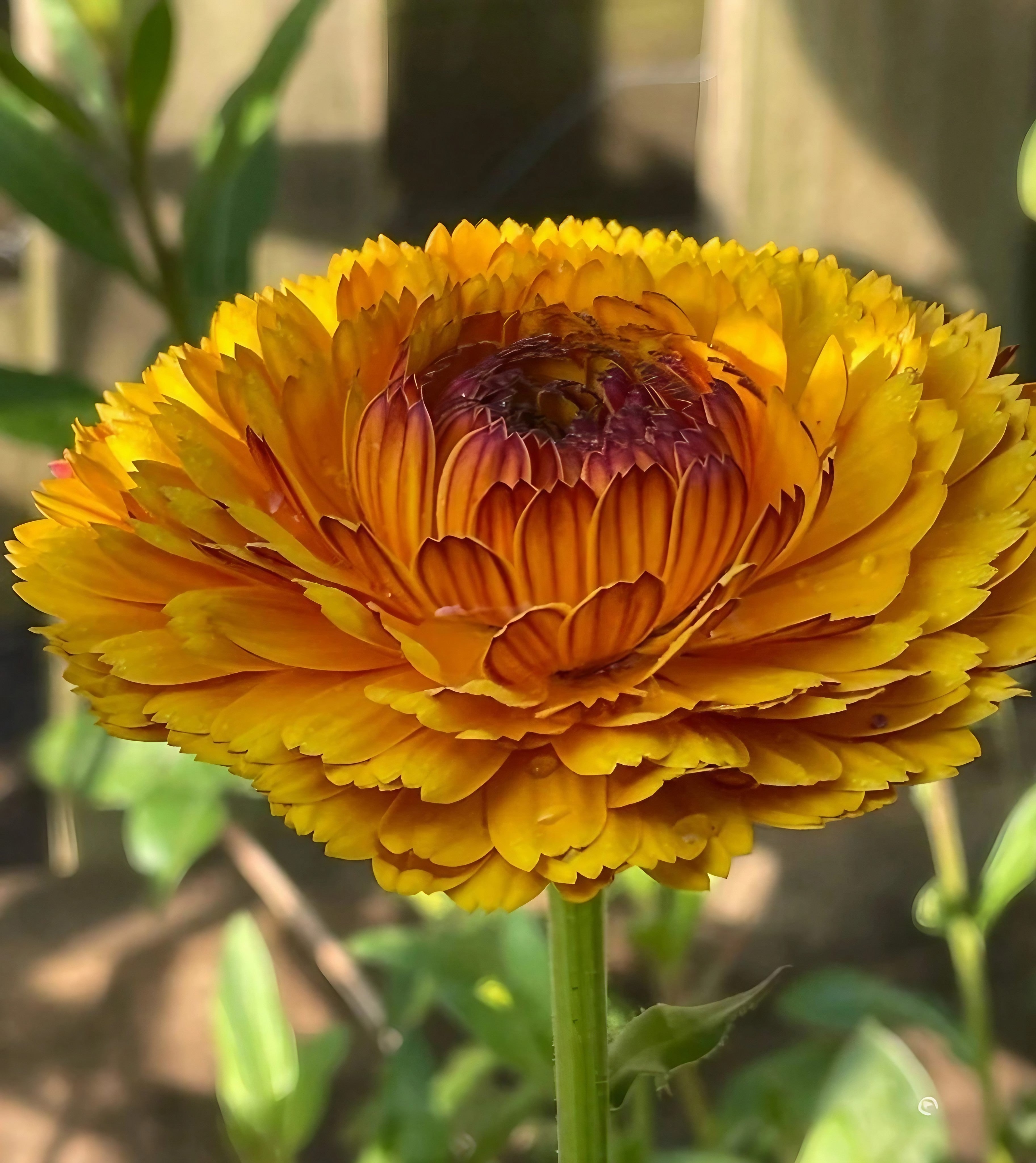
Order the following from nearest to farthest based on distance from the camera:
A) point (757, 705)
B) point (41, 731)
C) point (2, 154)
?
point (757, 705) < point (2, 154) < point (41, 731)

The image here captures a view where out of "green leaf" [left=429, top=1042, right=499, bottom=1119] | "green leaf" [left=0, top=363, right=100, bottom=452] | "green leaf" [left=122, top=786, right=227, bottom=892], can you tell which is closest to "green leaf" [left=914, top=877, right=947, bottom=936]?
"green leaf" [left=429, top=1042, right=499, bottom=1119]

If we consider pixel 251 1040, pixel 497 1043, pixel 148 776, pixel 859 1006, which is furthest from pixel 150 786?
pixel 859 1006

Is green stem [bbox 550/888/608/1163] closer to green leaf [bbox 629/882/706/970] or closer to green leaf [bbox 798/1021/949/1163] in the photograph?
green leaf [bbox 798/1021/949/1163]

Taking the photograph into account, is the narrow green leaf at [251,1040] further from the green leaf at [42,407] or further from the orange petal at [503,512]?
the orange petal at [503,512]

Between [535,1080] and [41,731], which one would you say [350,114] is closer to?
[41,731]

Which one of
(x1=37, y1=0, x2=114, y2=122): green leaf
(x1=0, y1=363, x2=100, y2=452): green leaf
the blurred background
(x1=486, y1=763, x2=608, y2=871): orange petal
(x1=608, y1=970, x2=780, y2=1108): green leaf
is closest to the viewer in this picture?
(x1=486, y1=763, x2=608, y2=871): orange petal

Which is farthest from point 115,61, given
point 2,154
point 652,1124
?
point 652,1124

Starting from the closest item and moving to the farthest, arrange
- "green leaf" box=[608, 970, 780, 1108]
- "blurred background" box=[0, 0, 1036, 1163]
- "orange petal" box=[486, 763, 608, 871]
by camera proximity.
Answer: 1. "orange petal" box=[486, 763, 608, 871]
2. "green leaf" box=[608, 970, 780, 1108]
3. "blurred background" box=[0, 0, 1036, 1163]
